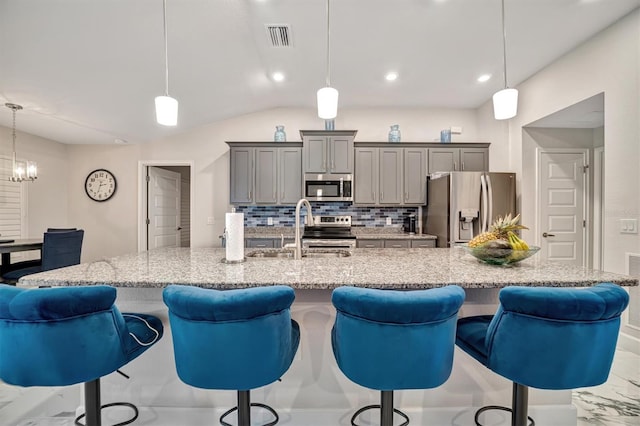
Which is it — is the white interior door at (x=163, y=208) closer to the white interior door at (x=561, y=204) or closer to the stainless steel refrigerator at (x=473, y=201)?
the stainless steel refrigerator at (x=473, y=201)

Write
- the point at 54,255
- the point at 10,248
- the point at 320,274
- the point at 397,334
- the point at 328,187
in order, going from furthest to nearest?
the point at 328,187 → the point at 54,255 → the point at 10,248 → the point at 320,274 → the point at 397,334

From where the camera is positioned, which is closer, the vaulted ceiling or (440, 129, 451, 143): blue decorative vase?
the vaulted ceiling

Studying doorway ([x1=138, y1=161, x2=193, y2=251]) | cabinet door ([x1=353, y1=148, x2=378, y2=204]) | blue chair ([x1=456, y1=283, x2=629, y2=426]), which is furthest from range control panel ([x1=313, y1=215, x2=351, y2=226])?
blue chair ([x1=456, y1=283, x2=629, y2=426])

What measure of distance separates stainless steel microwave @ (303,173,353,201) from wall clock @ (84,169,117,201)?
3277 mm

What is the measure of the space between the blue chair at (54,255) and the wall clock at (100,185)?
148 centimetres

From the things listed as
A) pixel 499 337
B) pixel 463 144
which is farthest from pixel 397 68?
pixel 499 337

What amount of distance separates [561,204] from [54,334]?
482 cm

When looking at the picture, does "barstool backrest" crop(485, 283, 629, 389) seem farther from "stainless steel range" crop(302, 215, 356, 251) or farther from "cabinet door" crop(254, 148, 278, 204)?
"cabinet door" crop(254, 148, 278, 204)

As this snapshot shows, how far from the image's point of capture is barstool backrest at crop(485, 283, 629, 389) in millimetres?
1026

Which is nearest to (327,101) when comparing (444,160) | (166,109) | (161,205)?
(166,109)

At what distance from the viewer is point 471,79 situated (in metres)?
3.74

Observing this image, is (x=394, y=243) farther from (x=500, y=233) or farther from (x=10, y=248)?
(x=10, y=248)

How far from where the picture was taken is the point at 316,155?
4312mm

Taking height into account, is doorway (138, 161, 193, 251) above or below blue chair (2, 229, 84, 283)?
above
